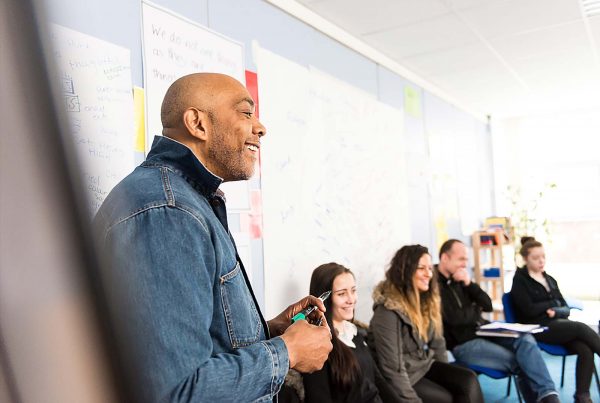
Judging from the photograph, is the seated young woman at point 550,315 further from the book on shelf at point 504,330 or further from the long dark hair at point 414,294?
the long dark hair at point 414,294

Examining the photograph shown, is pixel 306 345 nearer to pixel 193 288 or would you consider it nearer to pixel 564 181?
pixel 193 288

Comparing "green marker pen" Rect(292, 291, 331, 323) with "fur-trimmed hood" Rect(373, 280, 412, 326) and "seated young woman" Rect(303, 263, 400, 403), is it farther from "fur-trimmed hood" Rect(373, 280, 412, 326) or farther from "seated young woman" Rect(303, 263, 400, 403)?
"fur-trimmed hood" Rect(373, 280, 412, 326)

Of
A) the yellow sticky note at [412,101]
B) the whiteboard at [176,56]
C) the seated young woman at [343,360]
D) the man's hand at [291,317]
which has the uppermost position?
the yellow sticky note at [412,101]

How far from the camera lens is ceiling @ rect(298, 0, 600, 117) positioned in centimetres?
292

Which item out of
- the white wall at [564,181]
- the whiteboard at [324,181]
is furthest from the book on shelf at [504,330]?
the white wall at [564,181]

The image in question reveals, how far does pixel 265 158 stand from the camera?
240cm

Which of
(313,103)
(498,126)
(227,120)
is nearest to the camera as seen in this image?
(227,120)

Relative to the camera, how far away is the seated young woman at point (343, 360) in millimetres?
2008

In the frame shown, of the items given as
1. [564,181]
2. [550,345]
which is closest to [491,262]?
[564,181]

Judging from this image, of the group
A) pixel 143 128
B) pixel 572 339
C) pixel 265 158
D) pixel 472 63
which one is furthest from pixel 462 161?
pixel 143 128

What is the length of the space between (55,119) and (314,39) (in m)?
2.90

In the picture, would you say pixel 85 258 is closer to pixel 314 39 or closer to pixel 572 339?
pixel 314 39

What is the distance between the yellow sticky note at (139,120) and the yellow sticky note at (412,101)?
104 inches

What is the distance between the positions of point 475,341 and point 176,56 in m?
2.40
